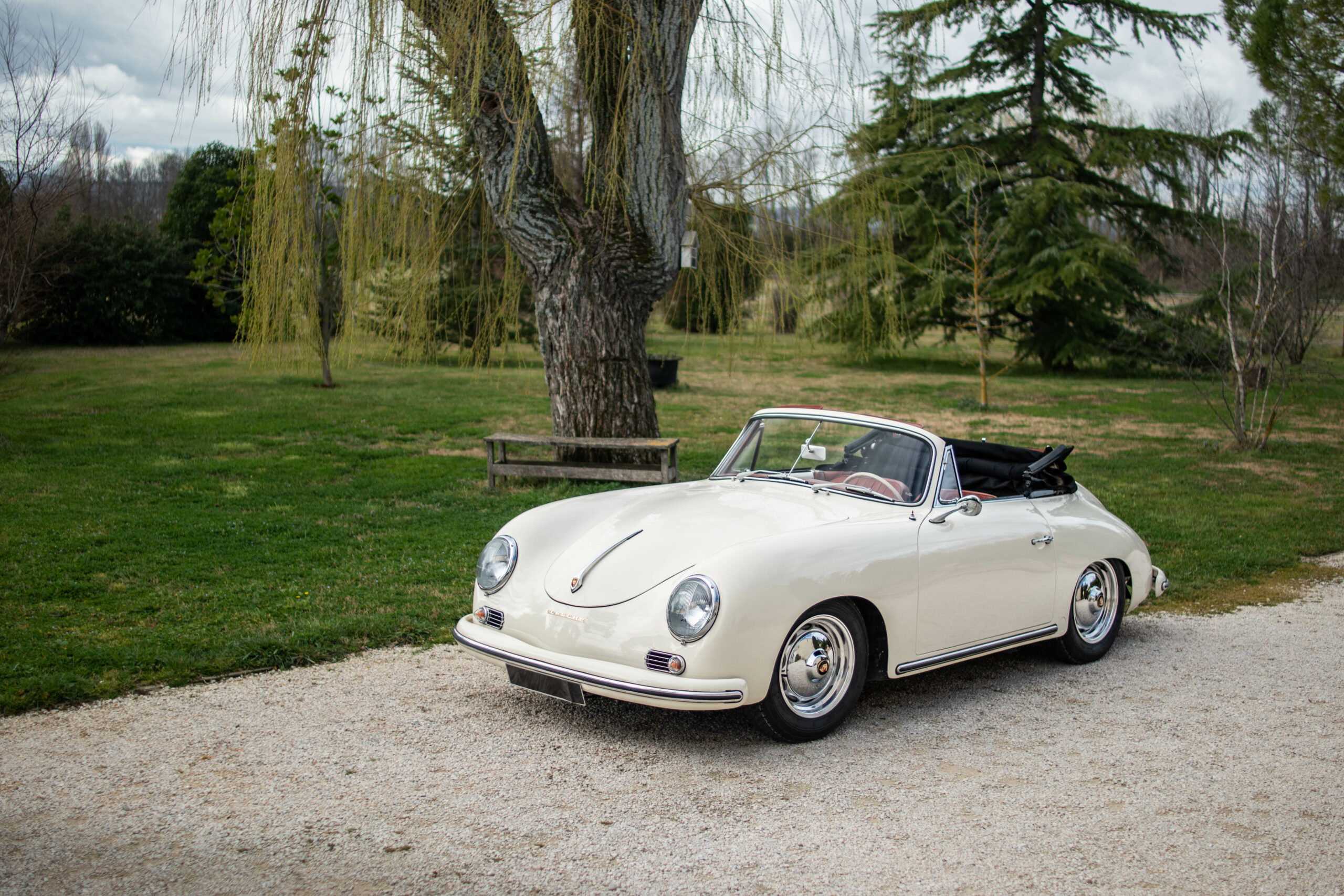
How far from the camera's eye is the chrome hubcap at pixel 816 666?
3.99 meters

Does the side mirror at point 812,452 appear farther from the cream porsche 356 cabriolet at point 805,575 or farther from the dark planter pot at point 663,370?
the dark planter pot at point 663,370

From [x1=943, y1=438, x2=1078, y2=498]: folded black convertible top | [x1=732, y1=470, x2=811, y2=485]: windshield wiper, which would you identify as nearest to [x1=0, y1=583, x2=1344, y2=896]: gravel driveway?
[x1=943, y1=438, x2=1078, y2=498]: folded black convertible top

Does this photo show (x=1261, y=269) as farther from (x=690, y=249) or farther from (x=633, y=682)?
(x=633, y=682)

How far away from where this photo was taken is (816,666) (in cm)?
407

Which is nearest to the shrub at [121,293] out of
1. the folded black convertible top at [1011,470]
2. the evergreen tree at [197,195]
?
the evergreen tree at [197,195]

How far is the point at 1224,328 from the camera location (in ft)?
82.2

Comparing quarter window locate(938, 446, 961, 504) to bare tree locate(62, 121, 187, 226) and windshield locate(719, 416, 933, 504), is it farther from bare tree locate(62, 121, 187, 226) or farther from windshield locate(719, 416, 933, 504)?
bare tree locate(62, 121, 187, 226)

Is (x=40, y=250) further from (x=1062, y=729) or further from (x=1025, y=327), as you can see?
(x=1025, y=327)

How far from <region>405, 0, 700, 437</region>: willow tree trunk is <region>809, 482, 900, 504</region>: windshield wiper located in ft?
12.1

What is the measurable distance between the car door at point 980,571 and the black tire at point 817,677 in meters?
0.40

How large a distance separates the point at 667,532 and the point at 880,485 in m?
1.16

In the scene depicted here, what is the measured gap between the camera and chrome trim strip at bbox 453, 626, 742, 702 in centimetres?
364

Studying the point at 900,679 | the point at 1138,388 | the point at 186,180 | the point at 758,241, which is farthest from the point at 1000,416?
the point at 186,180

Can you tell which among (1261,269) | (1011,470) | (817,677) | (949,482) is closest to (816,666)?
(817,677)
